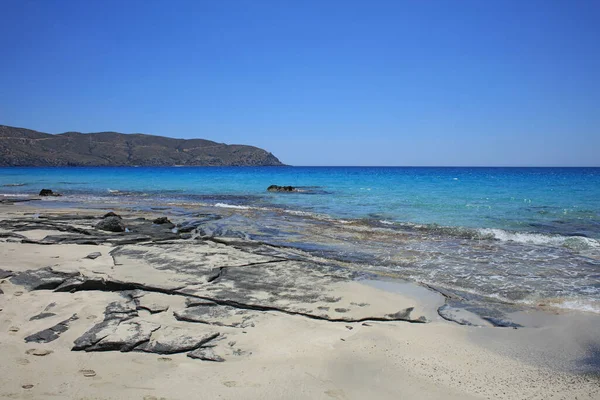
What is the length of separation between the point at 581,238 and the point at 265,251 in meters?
9.67

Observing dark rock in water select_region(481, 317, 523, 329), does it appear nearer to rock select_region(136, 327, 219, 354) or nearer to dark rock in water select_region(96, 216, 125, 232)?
rock select_region(136, 327, 219, 354)

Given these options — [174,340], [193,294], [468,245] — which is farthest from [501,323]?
[468,245]

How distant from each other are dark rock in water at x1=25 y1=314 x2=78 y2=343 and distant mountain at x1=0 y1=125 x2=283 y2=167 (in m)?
120

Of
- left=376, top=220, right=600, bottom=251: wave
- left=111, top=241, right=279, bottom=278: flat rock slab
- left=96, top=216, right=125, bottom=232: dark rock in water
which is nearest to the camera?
left=111, top=241, right=279, bottom=278: flat rock slab

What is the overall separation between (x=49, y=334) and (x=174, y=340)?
1356mm

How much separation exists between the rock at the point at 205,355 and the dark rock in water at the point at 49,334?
1.53 meters

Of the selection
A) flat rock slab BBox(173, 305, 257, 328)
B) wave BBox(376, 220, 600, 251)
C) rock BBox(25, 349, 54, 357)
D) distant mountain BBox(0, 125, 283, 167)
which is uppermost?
distant mountain BBox(0, 125, 283, 167)

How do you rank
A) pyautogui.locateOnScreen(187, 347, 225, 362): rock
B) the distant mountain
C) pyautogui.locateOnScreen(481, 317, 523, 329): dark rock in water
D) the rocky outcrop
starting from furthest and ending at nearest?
1. the distant mountain
2. pyautogui.locateOnScreen(481, 317, 523, 329): dark rock in water
3. the rocky outcrop
4. pyautogui.locateOnScreen(187, 347, 225, 362): rock

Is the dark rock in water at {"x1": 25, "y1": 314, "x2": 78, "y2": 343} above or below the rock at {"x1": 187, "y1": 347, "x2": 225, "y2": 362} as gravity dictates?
above

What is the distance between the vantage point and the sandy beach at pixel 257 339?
3.40 meters

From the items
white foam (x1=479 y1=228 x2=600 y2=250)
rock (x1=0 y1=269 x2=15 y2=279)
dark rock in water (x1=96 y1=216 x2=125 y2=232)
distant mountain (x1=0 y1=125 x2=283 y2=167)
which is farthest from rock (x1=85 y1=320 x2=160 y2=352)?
distant mountain (x1=0 y1=125 x2=283 y2=167)

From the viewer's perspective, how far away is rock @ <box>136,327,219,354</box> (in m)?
3.93

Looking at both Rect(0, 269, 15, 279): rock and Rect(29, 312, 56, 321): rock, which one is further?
Rect(0, 269, 15, 279): rock

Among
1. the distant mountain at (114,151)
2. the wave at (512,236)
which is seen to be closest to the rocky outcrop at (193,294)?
the wave at (512,236)
